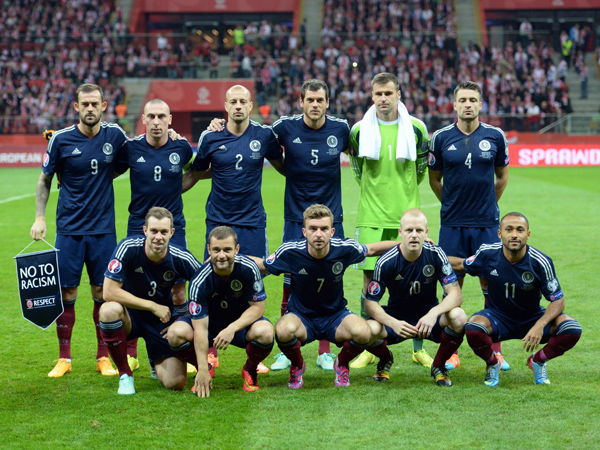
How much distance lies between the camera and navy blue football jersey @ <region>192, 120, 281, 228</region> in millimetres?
6137

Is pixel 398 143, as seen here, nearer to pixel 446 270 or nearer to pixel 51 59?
pixel 446 270

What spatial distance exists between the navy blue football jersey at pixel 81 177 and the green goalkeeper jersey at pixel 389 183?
2.04 m

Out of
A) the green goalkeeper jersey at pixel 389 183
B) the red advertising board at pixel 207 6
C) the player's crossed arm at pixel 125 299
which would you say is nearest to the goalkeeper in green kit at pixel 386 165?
the green goalkeeper jersey at pixel 389 183

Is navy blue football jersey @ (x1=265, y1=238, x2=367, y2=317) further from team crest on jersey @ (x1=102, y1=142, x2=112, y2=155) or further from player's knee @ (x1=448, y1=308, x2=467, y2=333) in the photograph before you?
team crest on jersey @ (x1=102, y1=142, x2=112, y2=155)

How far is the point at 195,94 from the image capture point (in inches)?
1233

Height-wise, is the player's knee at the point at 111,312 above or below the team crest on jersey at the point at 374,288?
below

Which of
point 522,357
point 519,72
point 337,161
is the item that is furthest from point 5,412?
point 519,72

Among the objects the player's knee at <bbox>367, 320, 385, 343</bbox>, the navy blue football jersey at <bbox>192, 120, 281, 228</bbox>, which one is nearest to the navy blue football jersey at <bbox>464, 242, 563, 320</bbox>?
the player's knee at <bbox>367, 320, 385, 343</bbox>

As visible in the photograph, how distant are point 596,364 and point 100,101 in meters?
4.34

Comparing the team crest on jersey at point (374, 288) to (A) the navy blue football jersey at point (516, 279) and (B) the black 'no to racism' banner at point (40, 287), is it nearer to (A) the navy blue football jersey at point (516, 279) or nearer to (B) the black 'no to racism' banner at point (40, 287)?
(A) the navy blue football jersey at point (516, 279)

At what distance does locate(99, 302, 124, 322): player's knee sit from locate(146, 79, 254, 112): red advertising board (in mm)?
26498

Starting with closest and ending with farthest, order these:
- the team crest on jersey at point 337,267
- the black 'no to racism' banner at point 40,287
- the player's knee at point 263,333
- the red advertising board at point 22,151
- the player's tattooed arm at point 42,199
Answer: the player's knee at point 263,333 → the team crest on jersey at point 337,267 → the black 'no to racism' banner at point 40,287 → the player's tattooed arm at point 42,199 → the red advertising board at point 22,151

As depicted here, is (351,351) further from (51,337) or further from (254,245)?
(51,337)

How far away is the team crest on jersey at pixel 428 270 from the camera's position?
5492 millimetres
